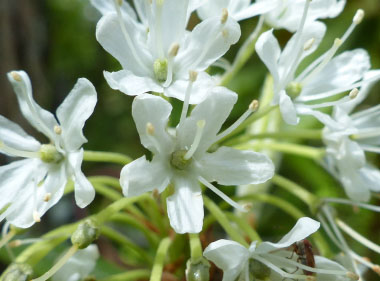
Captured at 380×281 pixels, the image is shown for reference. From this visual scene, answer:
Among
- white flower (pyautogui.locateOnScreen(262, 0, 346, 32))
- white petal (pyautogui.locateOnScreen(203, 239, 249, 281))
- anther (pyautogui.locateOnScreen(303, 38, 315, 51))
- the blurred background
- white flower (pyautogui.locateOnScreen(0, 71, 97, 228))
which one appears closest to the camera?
white petal (pyautogui.locateOnScreen(203, 239, 249, 281))

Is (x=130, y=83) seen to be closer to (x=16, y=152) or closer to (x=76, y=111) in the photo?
(x=76, y=111)

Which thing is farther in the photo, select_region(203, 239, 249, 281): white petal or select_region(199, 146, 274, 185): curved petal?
select_region(199, 146, 274, 185): curved petal

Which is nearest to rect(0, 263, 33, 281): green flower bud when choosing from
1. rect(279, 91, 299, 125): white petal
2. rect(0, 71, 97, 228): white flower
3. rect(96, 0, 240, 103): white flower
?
rect(0, 71, 97, 228): white flower

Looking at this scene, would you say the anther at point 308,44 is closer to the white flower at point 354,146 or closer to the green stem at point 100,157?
the white flower at point 354,146

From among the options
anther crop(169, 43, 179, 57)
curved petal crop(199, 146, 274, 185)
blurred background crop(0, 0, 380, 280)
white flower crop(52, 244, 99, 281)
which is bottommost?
blurred background crop(0, 0, 380, 280)

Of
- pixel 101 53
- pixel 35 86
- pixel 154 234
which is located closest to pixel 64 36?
pixel 101 53

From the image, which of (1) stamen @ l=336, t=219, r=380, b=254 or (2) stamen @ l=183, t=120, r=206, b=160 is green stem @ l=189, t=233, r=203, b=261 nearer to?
(2) stamen @ l=183, t=120, r=206, b=160
